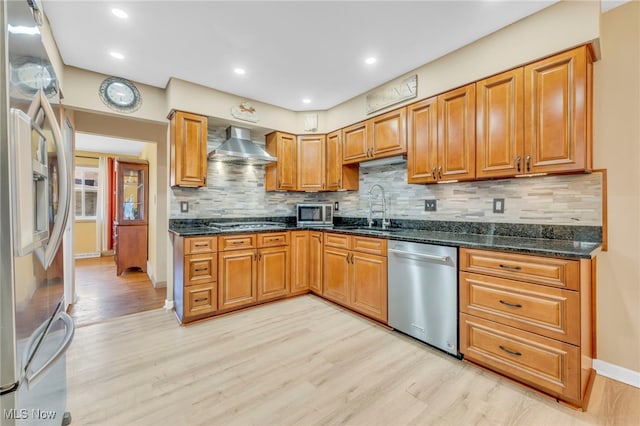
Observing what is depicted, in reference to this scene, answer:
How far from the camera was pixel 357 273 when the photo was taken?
9.87 ft

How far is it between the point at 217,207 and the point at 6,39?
2.95m

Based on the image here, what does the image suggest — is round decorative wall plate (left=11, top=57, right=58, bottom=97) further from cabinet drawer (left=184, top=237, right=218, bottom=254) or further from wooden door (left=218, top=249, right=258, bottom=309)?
wooden door (left=218, top=249, right=258, bottom=309)

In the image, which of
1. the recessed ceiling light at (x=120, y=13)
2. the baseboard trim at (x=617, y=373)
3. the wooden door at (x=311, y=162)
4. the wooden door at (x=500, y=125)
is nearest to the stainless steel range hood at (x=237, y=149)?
the wooden door at (x=311, y=162)

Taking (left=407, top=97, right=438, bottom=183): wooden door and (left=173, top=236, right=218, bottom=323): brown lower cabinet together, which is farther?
(left=173, top=236, right=218, bottom=323): brown lower cabinet

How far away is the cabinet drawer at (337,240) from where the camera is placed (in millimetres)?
3129

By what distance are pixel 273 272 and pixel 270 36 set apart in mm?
2473

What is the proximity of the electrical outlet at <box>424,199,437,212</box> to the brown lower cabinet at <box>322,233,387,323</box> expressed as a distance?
0.72 metres

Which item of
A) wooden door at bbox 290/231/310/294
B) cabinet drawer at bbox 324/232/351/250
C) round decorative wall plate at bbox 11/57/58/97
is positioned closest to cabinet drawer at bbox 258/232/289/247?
wooden door at bbox 290/231/310/294

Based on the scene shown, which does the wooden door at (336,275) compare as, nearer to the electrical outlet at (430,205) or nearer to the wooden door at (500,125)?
the electrical outlet at (430,205)

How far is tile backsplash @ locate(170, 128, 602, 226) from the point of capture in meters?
2.09

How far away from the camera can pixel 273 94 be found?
11.4 feet

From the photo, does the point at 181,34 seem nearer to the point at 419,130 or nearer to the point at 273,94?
the point at 273,94

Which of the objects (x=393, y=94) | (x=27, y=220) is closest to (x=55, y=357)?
(x=27, y=220)

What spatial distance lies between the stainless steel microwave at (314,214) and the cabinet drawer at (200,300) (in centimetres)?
155
